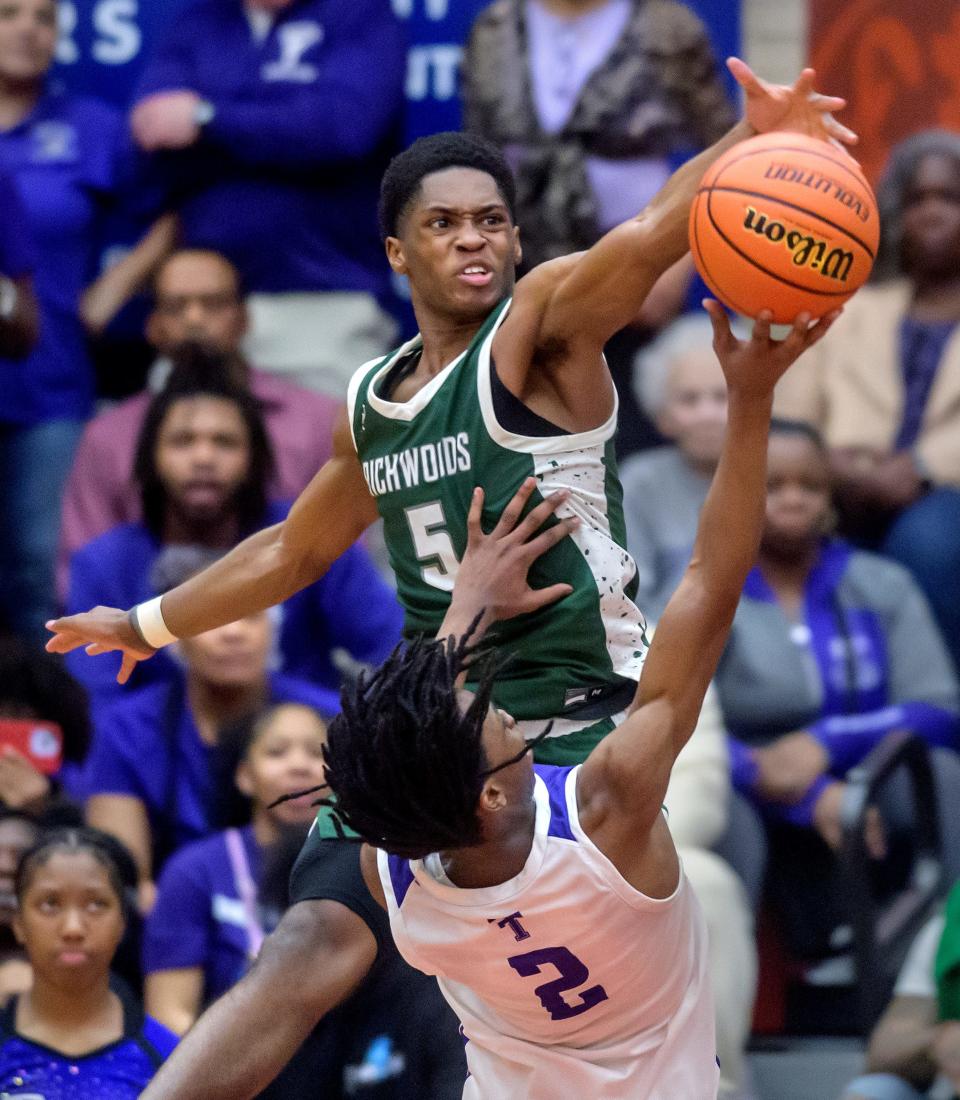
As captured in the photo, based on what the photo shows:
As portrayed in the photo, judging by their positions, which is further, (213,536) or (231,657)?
(213,536)

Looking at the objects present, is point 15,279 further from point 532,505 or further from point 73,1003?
point 532,505

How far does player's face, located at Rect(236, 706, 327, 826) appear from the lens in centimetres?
678

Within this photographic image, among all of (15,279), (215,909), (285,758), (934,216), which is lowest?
(215,909)

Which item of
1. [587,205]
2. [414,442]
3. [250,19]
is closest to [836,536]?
[587,205]

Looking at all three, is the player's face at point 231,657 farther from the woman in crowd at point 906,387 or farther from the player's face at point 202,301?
the woman in crowd at point 906,387

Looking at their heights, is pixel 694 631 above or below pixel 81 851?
above

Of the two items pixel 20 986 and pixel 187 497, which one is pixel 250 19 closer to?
pixel 187 497

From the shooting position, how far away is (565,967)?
175 inches

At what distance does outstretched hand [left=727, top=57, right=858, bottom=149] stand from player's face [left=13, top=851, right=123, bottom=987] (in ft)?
9.09

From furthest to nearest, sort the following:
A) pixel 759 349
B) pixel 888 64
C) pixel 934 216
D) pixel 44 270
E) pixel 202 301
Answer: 1. pixel 888 64
2. pixel 44 270
3. pixel 202 301
4. pixel 934 216
5. pixel 759 349

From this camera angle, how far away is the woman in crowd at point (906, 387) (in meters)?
7.96

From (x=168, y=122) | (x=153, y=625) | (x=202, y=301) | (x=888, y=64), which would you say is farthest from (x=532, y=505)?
(x=888, y=64)

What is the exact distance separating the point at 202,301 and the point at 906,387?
2.47m

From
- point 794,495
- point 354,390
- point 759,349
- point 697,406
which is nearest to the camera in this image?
point 759,349
